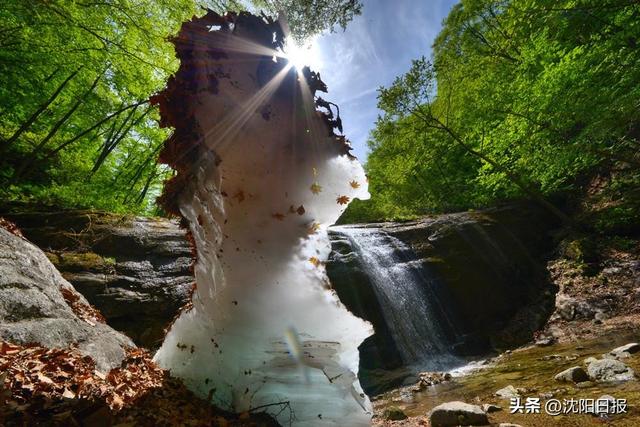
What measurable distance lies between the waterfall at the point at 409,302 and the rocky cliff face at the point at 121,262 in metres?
6.06

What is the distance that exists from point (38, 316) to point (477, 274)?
479 inches

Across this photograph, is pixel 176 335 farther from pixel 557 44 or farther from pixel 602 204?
pixel 602 204

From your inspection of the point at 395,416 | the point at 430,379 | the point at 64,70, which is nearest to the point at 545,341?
the point at 430,379

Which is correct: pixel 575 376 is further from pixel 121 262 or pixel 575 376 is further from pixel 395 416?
pixel 121 262

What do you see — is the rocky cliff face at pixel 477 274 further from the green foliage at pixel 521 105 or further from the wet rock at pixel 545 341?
the green foliage at pixel 521 105

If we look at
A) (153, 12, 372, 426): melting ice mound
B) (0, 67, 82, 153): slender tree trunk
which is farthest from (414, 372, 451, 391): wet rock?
(0, 67, 82, 153): slender tree trunk

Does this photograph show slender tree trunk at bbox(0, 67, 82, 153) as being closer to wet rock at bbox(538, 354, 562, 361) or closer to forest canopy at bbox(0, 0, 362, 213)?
forest canopy at bbox(0, 0, 362, 213)

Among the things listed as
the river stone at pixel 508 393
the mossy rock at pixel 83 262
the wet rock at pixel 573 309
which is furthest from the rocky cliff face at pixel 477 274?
the mossy rock at pixel 83 262

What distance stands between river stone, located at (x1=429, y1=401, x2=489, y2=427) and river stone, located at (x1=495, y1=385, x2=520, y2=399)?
1188 millimetres

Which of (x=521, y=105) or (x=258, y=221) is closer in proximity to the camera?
(x=258, y=221)

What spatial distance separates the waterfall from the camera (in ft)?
30.5

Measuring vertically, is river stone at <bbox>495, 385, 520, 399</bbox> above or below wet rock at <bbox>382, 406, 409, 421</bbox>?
above

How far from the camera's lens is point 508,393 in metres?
4.74

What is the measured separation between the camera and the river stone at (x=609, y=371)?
14.3ft
